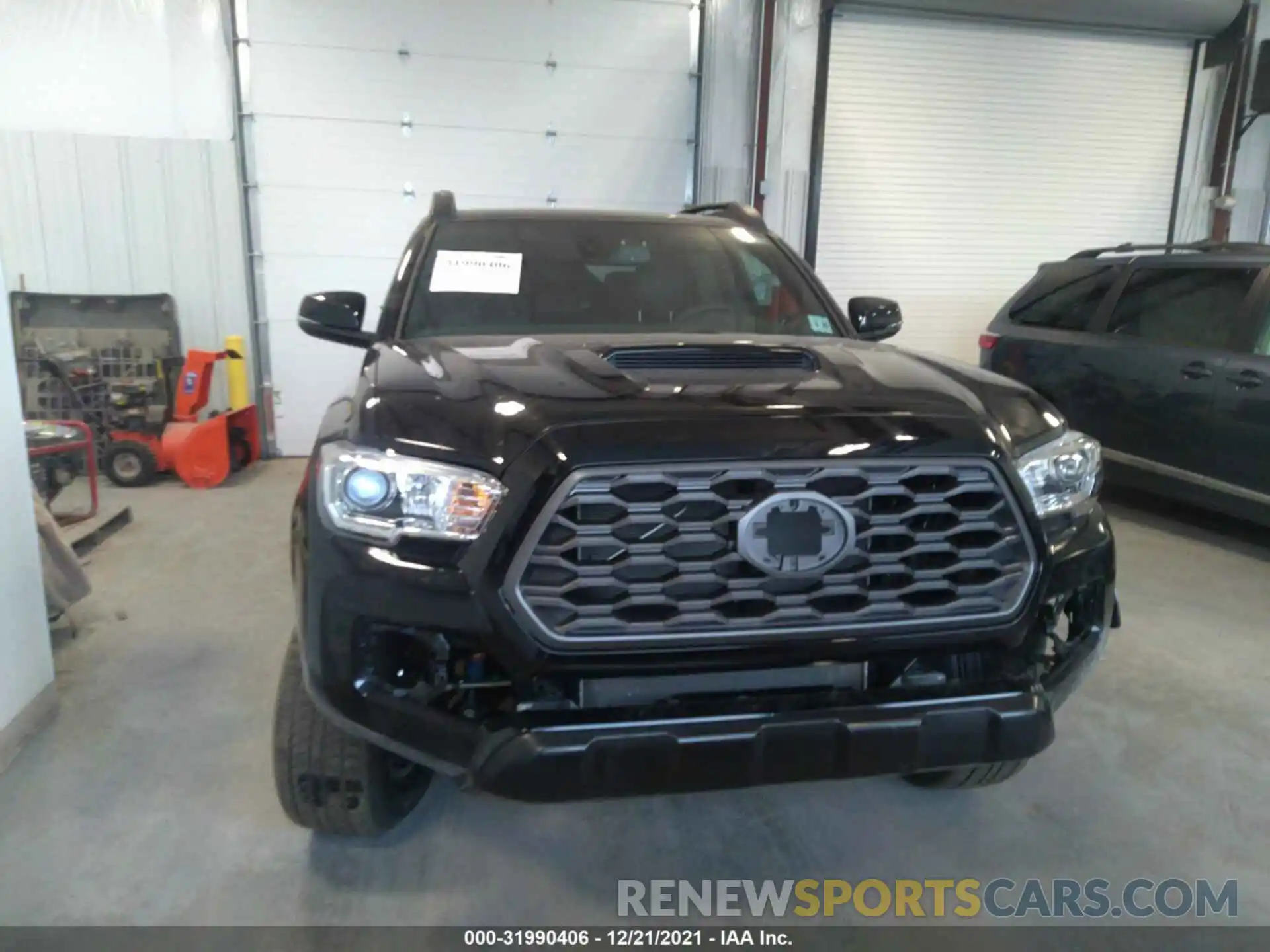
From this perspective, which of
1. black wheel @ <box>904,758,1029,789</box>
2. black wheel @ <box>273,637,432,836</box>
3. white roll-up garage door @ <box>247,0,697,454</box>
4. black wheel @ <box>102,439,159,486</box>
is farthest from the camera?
white roll-up garage door @ <box>247,0,697,454</box>

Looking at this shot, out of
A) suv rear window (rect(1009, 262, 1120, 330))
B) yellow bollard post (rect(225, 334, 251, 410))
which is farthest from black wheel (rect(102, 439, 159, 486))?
suv rear window (rect(1009, 262, 1120, 330))

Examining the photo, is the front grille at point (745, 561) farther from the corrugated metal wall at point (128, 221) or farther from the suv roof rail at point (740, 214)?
the corrugated metal wall at point (128, 221)

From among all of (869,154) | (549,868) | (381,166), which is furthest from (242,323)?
(549,868)

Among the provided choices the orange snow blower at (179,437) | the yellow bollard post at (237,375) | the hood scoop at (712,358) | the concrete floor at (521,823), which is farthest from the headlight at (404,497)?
the yellow bollard post at (237,375)

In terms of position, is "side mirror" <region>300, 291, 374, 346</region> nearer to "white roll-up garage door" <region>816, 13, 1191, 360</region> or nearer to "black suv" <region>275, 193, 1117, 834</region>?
"black suv" <region>275, 193, 1117, 834</region>

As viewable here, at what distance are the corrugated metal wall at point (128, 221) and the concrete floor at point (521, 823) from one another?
12.6 feet

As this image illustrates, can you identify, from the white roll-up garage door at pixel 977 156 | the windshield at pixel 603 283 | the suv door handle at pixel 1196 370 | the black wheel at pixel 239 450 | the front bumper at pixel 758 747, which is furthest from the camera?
the white roll-up garage door at pixel 977 156

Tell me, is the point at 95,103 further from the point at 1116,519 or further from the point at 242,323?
the point at 1116,519

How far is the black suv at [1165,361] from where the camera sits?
4.36 metres

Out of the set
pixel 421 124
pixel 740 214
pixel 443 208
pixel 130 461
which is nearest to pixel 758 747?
pixel 443 208

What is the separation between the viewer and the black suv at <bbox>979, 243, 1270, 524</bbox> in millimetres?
4363

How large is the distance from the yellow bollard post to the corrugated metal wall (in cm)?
42

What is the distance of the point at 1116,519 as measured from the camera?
5.32 meters

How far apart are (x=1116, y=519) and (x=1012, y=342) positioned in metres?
1.25
